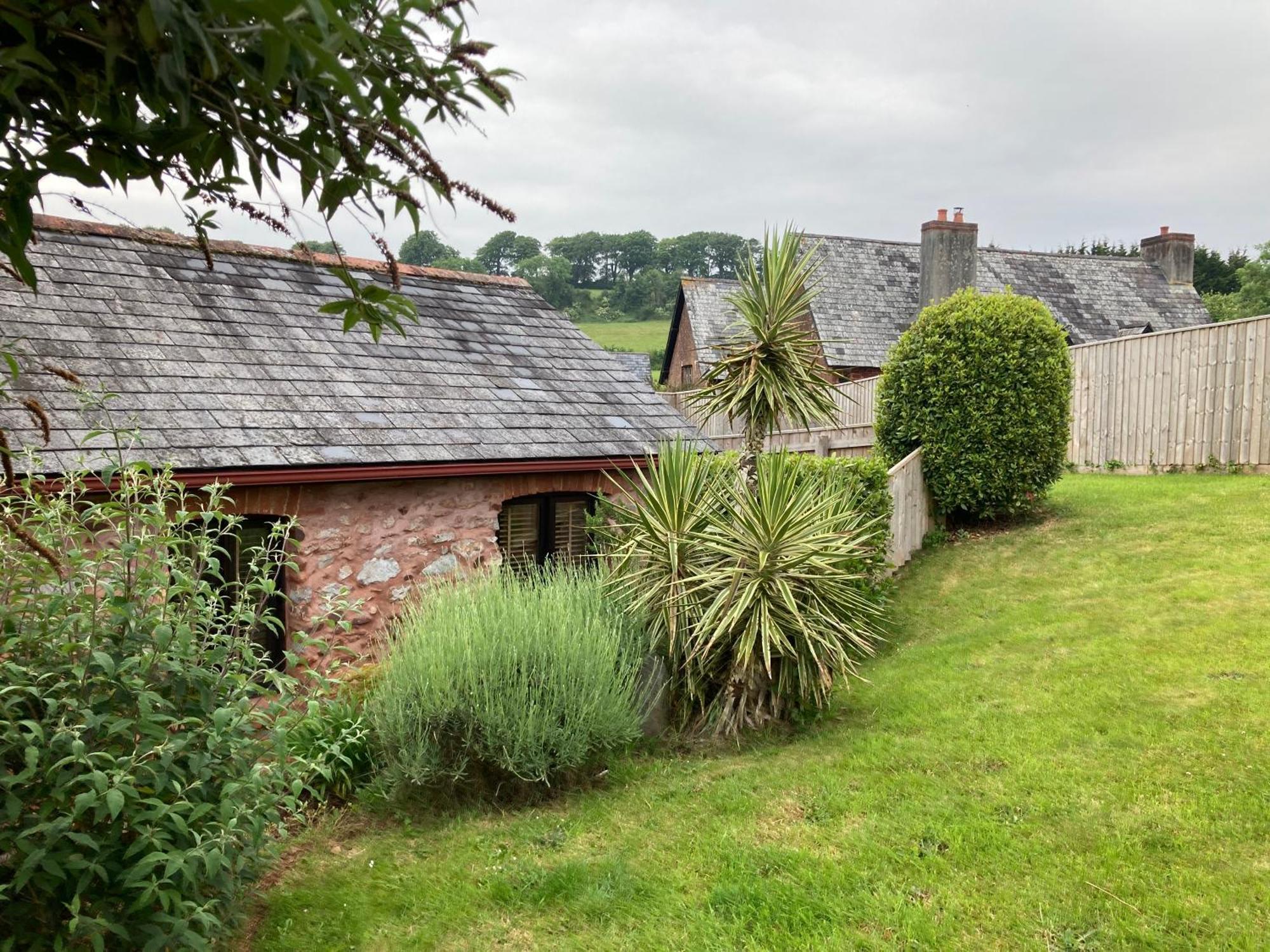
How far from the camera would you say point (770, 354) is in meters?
7.11

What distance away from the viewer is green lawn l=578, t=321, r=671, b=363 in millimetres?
57844

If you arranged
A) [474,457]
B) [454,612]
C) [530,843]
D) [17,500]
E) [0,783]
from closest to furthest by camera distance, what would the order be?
[0,783]
[17,500]
[530,843]
[454,612]
[474,457]

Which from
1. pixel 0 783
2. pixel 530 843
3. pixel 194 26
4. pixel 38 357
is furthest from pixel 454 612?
pixel 194 26

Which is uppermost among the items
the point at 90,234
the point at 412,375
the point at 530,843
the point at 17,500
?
the point at 90,234

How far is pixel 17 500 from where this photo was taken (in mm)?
4645

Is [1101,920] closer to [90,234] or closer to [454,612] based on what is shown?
[454,612]

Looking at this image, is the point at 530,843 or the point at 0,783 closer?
the point at 0,783

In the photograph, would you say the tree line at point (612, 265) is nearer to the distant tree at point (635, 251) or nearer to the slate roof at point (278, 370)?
the distant tree at point (635, 251)

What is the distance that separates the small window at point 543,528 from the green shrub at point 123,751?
505 centimetres

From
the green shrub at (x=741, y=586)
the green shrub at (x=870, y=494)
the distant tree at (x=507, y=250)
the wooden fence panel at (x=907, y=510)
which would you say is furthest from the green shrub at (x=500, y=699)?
the distant tree at (x=507, y=250)

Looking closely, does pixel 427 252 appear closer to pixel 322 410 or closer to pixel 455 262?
pixel 455 262

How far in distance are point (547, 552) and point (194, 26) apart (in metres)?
8.52

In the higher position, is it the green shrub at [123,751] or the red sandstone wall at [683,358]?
the red sandstone wall at [683,358]

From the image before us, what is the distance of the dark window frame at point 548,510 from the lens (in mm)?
9547
